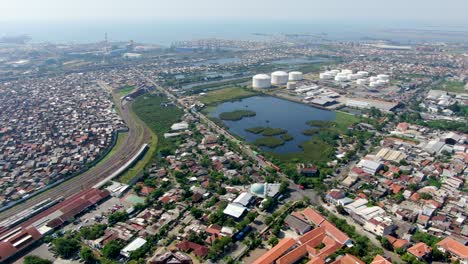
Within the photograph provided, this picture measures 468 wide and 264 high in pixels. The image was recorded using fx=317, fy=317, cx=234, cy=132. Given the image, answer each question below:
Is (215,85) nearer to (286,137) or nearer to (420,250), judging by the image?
(286,137)

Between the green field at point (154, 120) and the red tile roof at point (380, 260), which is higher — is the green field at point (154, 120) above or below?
above

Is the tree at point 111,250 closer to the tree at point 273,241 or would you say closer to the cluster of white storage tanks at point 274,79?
the tree at point 273,241

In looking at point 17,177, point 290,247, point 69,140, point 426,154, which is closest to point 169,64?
point 69,140

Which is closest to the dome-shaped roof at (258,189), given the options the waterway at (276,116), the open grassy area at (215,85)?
the waterway at (276,116)

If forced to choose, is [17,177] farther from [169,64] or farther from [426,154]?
[169,64]

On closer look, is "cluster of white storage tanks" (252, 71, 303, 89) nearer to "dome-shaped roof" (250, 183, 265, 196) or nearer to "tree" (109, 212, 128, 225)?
"dome-shaped roof" (250, 183, 265, 196)

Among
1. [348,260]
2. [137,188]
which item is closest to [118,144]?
[137,188]
